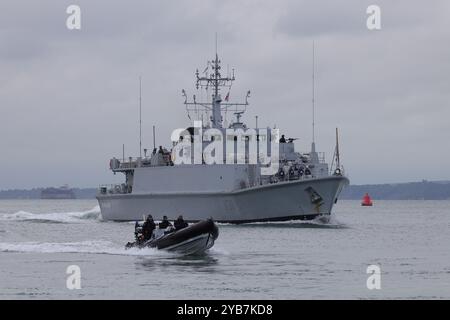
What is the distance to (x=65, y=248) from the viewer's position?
4044 centimetres

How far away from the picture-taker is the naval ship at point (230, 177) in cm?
5112

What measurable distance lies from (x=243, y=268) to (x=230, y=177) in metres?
20.9

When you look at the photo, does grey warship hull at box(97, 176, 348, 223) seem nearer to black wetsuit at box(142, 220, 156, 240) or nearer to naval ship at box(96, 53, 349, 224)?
naval ship at box(96, 53, 349, 224)

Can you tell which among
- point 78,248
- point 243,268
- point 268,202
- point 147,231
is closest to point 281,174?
point 268,202

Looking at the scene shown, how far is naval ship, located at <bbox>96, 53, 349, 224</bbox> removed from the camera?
51.1 meters

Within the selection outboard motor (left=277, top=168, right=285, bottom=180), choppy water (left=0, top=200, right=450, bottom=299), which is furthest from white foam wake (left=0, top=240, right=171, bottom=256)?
outboard motor (left=277, top=168, right=285, bottom=180)

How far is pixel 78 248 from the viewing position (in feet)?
132

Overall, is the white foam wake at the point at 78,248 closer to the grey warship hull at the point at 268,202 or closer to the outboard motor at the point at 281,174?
the grey warship hull at the point at 268,202

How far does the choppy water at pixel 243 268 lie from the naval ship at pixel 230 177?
239 centimetres

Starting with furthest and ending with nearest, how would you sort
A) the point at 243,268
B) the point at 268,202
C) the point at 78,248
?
1. the point at 268,202
2. the point at 78,248
3. the point at 243,268

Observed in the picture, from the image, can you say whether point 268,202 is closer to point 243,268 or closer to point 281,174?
point 281,174

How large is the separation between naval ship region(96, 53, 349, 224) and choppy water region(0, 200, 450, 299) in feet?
7.83

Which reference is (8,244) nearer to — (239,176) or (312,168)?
(239,176)
